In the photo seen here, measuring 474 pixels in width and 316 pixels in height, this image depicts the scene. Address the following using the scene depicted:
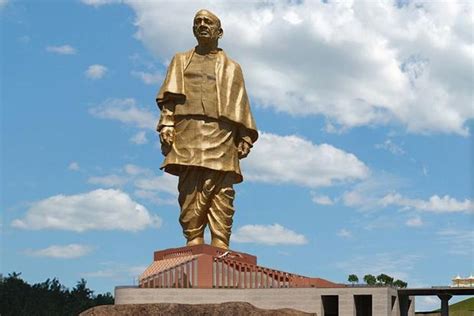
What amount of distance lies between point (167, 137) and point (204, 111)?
1182mm

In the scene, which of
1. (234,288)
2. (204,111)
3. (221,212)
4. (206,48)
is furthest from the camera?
(206,48)

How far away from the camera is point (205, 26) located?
2258 cm

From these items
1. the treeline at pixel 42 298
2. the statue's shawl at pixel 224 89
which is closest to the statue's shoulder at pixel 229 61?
the statue's shawl at pixel 224 89

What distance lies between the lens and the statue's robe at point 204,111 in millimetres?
22156

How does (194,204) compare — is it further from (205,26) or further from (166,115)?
(205,26)

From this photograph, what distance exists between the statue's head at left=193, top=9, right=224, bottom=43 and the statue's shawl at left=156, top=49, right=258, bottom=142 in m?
0.47

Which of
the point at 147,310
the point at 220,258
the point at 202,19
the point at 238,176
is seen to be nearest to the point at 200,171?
the point at 238,176

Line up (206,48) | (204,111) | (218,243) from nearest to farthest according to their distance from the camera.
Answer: (204,111)
(218,243)
(206,48)

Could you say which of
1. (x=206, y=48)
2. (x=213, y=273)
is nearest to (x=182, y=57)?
(x=206, y=48)

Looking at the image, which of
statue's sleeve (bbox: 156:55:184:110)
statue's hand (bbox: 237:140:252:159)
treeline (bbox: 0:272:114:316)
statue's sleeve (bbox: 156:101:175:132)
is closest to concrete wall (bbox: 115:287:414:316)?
statue's hand (bbox: 237:140:252:159)

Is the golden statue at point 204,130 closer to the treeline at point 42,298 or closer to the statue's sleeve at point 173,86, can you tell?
the statue's sleeve at point 173,86

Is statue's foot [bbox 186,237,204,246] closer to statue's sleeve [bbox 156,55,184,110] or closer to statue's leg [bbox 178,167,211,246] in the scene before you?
statue's leg [bbox 178,167,211,246]

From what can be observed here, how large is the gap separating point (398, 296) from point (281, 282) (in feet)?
10.4

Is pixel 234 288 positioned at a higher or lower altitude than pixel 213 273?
lower
